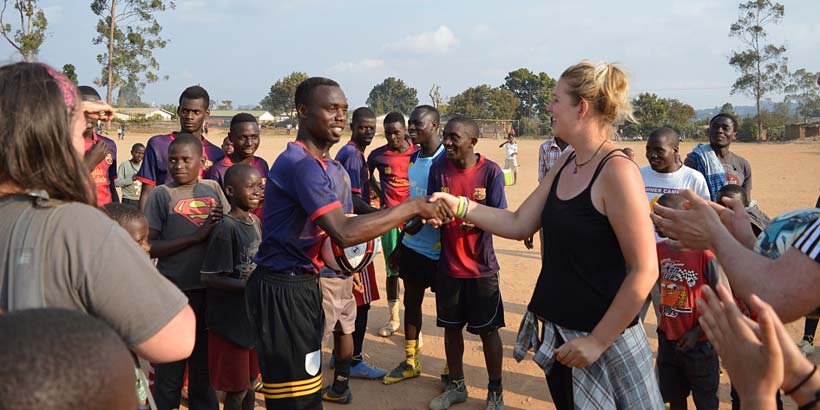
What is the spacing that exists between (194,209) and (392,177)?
285 centimetres

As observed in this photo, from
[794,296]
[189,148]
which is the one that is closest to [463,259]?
[189,148]

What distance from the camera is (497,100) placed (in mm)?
68875

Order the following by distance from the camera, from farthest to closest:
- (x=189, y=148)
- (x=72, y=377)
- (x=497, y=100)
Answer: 1. (x=497, y=100)
2. (x=189, y=148)
3. (x=72, y=377)

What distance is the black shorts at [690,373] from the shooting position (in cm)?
381

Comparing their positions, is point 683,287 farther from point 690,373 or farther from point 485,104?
point 485,104

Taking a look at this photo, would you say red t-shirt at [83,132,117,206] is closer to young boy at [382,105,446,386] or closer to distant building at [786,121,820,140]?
young boy at [382,105,446,386]

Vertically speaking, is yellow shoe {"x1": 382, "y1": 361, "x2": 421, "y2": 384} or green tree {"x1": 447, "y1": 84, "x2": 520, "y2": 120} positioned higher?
green tree {"x1": 447, "y1": 84, "x2": 520, "y2": 120}

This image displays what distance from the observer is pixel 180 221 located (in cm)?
413

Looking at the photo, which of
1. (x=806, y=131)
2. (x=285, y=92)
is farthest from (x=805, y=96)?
(x=285, y=92)

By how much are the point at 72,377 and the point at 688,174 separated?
206 inches

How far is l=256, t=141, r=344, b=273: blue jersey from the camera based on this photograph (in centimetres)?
317

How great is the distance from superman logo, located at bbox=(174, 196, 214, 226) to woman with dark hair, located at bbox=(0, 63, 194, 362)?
2.58 m

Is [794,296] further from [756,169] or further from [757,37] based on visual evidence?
[757,37]

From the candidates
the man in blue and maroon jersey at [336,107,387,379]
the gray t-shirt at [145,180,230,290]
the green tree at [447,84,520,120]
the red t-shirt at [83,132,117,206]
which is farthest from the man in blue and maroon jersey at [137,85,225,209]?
the green tree at [447,84,520,120]
